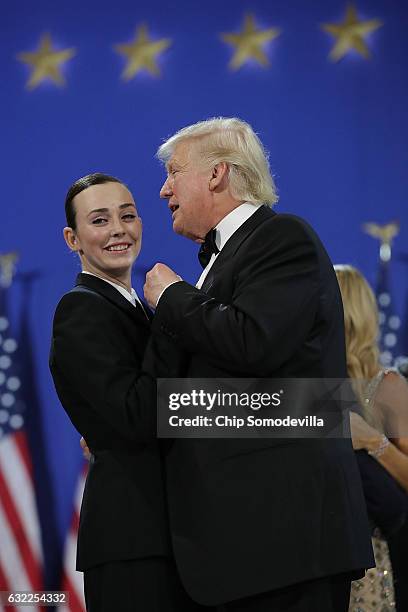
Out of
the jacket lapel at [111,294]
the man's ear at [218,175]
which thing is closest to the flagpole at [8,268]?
the jacket lapel at [111,294]

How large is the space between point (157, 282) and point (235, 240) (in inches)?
7.2

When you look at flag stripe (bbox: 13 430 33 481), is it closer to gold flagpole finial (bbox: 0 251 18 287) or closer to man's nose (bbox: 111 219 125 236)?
gold flagpole finial (bbox: 0 251 18 287)

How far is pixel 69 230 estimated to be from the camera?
7.18ft

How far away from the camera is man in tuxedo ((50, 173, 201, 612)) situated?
6.01 ft

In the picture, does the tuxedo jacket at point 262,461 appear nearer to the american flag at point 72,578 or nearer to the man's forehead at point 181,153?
the man's forehead at point 181,153

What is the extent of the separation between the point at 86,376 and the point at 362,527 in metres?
0.63

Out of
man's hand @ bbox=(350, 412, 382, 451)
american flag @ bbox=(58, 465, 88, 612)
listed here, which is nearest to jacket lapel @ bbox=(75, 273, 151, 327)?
→ man's hand @ bbox=(350, 412, 382, 451)

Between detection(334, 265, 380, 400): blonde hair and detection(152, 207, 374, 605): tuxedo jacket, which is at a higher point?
detection(334, 265, 380, 400): blonde hair

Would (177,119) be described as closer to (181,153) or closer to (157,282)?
(181,153)

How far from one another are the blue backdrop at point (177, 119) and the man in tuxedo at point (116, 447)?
116 cm

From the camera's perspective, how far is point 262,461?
5.70 ft

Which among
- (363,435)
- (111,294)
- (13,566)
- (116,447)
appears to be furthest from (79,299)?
(13,566)

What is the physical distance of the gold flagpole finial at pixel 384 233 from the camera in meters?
3.09

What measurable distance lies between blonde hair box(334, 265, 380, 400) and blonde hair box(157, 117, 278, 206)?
2.21 ft
